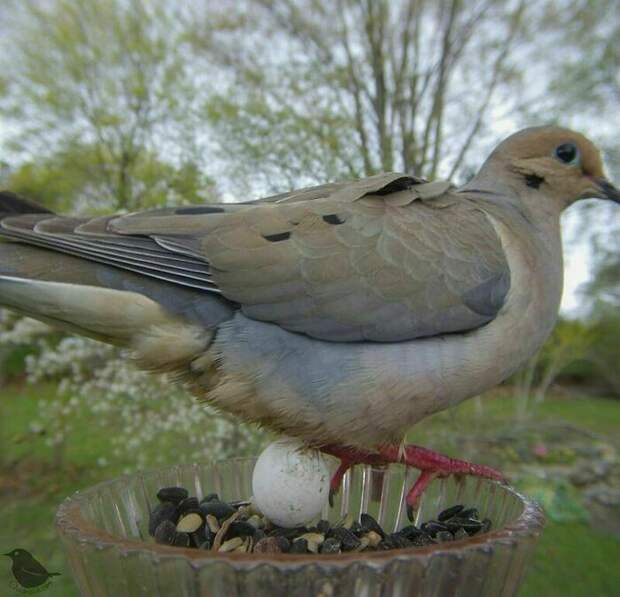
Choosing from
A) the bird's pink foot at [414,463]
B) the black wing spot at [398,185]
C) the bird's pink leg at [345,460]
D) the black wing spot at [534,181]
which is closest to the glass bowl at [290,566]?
the bird's pink foot at [414,463]

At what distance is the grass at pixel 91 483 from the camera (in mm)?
3428

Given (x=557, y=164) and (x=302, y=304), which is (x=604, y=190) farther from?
(x=302, y=304)

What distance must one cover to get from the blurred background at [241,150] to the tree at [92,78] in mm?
23

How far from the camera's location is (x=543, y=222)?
157cm

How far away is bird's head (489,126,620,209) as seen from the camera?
1612mm

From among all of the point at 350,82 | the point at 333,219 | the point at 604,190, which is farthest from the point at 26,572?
the point at 350,82

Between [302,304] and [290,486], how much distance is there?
339 millimetres

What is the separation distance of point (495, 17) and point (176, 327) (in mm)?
4263

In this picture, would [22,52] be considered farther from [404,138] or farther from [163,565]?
[163,565]

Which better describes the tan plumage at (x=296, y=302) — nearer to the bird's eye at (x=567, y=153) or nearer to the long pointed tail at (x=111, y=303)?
the long pointed tail at (x=111, y=303)

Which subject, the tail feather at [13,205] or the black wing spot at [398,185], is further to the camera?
the black wing spot at [398,185]

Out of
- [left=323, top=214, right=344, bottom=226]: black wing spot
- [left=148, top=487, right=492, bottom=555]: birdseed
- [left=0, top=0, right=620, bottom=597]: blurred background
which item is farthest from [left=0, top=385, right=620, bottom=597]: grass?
[left=323, top=214, right=344, bottom=226]: black wing spot

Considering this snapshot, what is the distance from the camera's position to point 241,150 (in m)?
2.98

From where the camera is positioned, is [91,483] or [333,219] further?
[91,483]
